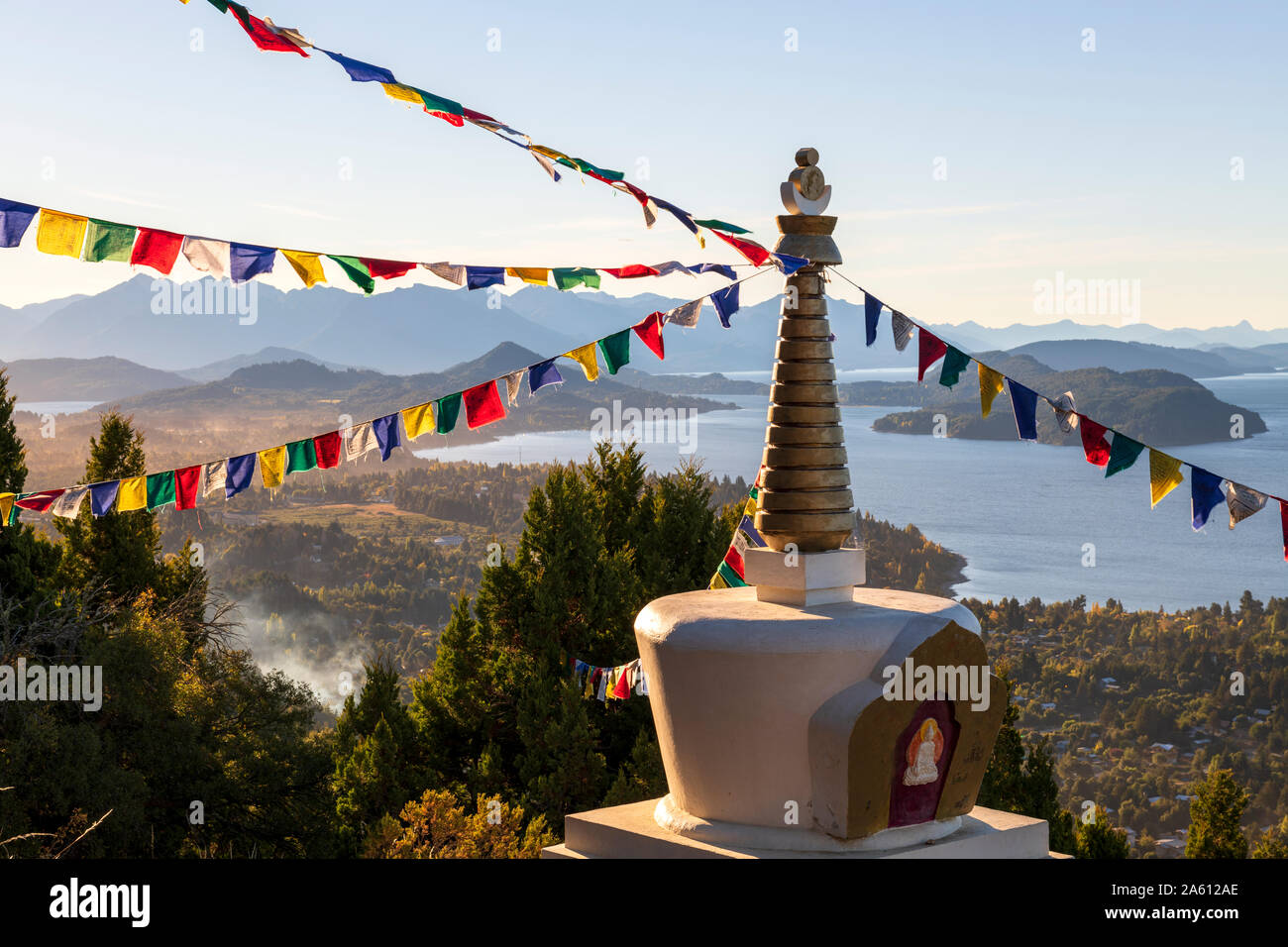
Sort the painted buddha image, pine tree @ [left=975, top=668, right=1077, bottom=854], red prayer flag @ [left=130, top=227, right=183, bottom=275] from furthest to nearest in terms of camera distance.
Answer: pine tree @ [left=975, top=668, right=1077, bottom=854] < the painted buddha image < red prayer flag @ [left=130, top=227, right=183, bottom=275]

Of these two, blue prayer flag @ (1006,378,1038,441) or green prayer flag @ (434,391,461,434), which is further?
blue prayer flag @ (1006,378,1038,441)

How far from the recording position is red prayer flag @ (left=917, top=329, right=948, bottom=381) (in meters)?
8.89

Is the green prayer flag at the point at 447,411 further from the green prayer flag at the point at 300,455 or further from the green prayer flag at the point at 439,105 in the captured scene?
the green prayer flag at the point at 439,105

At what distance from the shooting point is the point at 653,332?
8.86 metres

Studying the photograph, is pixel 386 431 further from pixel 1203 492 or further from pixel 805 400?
pixel 1203 492

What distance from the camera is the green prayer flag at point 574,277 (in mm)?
7750

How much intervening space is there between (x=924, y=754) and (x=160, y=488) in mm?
5228

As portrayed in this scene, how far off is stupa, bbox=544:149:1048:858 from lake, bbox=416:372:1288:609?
156 feet

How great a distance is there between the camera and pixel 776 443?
7938 mm

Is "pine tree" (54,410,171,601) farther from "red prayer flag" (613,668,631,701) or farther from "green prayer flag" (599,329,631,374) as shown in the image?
"green prayer flag" (599,329,631,374)

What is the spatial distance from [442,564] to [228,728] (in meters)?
36.0
